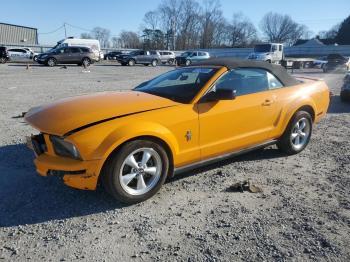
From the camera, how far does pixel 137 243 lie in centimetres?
327

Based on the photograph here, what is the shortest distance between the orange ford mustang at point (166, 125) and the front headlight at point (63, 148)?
11 millimetres

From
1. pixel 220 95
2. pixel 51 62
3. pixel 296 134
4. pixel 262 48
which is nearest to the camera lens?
pixel 220 95

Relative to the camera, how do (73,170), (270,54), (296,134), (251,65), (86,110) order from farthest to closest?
(270,54) → (296,134) → (251,65) → (86,110) → (73,170)

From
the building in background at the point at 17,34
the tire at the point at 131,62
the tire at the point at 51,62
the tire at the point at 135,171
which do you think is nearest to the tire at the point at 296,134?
the tire at the point at 135,171

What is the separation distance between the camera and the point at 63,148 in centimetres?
376

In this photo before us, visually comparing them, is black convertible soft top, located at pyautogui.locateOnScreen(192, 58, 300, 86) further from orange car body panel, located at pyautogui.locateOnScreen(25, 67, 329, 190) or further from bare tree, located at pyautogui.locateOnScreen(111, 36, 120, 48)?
bare tree, located at pyautogui.locateOnScreen(111, 36, 120, 48)

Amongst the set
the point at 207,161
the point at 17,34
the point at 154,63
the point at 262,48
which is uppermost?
the point at 17,34

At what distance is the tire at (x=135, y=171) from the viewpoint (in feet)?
12.3

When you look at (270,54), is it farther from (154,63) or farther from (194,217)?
(194,217)

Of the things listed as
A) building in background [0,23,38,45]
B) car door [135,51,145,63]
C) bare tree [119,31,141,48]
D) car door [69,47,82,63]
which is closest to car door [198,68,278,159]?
car door [69,47,82,63]

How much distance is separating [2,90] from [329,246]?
12685mm

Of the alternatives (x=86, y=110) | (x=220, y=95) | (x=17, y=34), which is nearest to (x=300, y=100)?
(x=220, y=95)

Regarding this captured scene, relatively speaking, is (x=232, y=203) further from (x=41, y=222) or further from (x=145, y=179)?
(x=41, y=222)

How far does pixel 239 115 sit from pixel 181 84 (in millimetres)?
894
